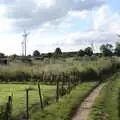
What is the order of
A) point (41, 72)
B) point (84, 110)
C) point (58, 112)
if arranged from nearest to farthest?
point (58, 112), point (84, 110), point (41, 72)

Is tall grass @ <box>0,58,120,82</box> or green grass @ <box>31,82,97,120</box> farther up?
tall grass @ <box>0,58,120,82</box>

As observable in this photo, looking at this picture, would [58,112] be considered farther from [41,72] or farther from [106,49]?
[106,49]

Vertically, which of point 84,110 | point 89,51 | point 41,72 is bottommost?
point 84,110

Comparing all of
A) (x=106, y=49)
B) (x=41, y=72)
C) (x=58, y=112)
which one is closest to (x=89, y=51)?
(x=106, y=49)

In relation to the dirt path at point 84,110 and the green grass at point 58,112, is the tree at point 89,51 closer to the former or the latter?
the dirt path at point 84,110

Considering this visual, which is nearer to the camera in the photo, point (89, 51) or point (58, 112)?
point (58, 112)

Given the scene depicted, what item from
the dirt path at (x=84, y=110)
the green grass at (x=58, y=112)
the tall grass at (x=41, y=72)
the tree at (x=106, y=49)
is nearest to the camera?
the green grass at (x=58, y=112)

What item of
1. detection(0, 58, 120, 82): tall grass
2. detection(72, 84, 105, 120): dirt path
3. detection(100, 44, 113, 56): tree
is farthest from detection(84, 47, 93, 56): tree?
detection(72, 84, 105, 120): dirt path

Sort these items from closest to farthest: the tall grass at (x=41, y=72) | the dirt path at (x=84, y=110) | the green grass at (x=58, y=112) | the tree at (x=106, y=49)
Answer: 1. the green grass at (x=58, y=112)
2. the dirt path at (x=84, y=110)
3. the tall grass at (x=41, y=72)
4. the tree at (x=106, y=49)

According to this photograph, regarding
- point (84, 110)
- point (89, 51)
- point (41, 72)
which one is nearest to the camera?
point (84, 110)

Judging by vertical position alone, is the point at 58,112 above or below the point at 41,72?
below

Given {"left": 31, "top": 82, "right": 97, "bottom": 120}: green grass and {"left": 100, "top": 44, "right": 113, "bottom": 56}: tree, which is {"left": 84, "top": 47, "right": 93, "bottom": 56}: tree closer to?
{"left": 100, "top": 44, "right": 113, "bottom": 56}: tree

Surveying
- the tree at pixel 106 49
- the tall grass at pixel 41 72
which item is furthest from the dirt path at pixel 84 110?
the tree at pixel 106 49

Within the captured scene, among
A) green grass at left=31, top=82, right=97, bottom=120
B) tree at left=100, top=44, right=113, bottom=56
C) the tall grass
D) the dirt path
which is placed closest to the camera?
green grass at left=31, top=82, right=97, bottom=120
